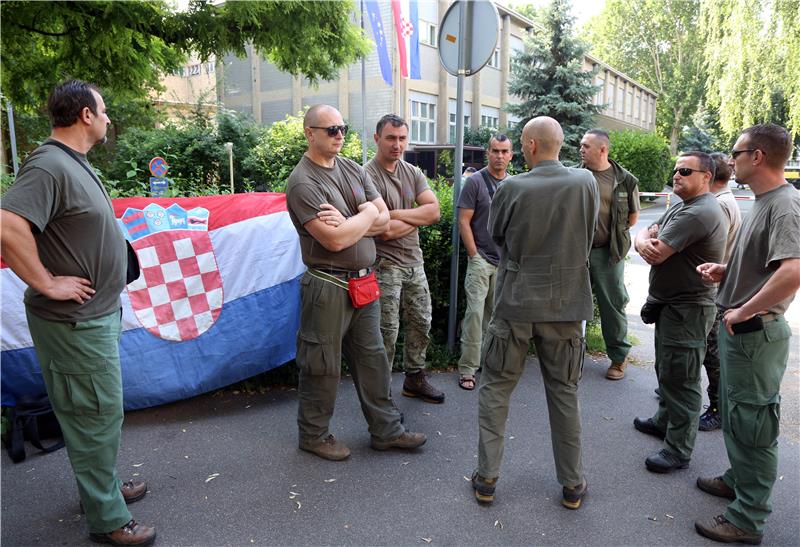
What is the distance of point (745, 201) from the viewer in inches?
1001

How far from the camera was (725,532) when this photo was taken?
2855mm

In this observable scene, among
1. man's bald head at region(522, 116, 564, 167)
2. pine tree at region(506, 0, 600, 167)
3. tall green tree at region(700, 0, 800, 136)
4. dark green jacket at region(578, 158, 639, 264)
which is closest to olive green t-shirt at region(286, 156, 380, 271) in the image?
man's bald head at region(522, 116, 564, 167)

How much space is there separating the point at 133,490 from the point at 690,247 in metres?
3.64


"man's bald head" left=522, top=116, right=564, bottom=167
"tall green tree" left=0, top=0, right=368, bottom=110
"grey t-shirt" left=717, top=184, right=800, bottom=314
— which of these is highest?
"tall green tree" left=0, top=0, right=368, bottom=110

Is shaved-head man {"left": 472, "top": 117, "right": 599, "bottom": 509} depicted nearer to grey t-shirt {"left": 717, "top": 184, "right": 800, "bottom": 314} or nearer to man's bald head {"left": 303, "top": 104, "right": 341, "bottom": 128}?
grey t-shirt {"left": 717, "top": 184, "right": 800, "bottom": 314}

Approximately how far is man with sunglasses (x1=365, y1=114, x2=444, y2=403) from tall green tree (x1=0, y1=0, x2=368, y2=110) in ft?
10.5

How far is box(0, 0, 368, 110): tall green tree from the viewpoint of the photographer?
6008 mm

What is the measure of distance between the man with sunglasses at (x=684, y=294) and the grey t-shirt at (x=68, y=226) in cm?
312

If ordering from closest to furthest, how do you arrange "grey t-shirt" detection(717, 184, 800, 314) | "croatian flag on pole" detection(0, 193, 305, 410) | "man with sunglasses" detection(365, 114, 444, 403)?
"grey t-shirt" detection(717, 184, 800, 314)
"croatian flag on pole" detection(0, 193, 305, 410)
"man with sunglasses" detection(365, 114, 444, 403)

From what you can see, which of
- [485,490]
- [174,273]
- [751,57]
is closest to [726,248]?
[485,490]

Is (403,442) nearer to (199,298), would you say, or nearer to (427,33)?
(199,298)

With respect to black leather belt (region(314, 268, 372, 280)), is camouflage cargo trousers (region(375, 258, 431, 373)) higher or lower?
lower

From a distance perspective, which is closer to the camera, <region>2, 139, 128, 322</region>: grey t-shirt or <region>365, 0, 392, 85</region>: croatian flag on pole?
<region>2, 139, 128, 322</region>: grey t-shirt

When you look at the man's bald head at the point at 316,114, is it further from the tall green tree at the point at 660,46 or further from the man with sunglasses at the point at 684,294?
the tall green tree at the point at 660,46
